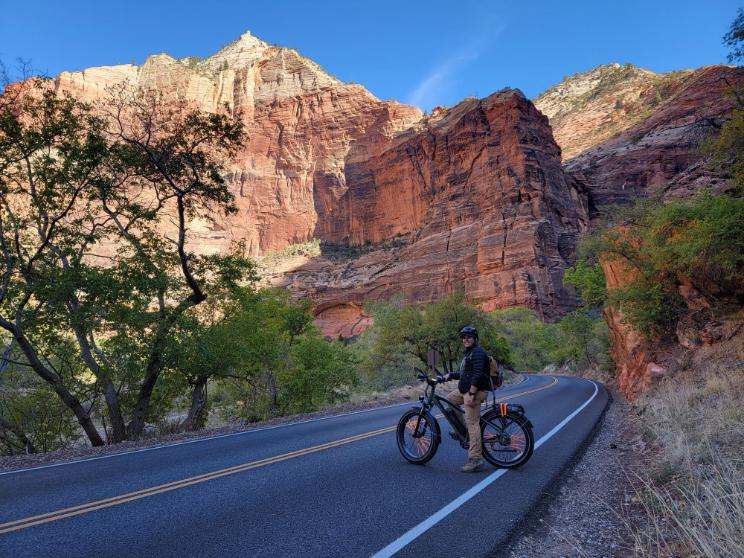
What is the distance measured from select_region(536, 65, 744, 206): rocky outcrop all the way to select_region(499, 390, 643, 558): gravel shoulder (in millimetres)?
56708

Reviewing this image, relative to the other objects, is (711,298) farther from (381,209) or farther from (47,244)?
(381,209)

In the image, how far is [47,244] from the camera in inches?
496

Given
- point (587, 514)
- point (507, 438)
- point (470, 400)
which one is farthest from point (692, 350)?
point (587, 514)

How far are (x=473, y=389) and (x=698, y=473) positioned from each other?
2.46m

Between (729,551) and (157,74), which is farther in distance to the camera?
(157,74)

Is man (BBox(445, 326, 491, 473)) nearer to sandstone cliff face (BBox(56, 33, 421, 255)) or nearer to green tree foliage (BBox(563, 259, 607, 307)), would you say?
green tree foliage (BBox(563, 259, 607, 307))

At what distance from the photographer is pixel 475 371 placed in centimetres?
595

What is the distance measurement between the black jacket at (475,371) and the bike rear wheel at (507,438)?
0.56 m

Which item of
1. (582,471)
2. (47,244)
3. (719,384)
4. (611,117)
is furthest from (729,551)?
(611,117)

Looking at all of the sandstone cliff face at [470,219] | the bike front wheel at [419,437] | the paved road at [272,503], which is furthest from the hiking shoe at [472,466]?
the sandstone cliff face at [470,219]

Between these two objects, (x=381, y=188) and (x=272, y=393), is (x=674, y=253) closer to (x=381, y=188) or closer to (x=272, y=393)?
(x=272, y=393)

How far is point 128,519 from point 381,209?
91.8 m

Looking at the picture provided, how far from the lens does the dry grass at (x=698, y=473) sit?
3.15 metres

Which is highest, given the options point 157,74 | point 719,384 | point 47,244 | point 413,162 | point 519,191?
point 157,74
